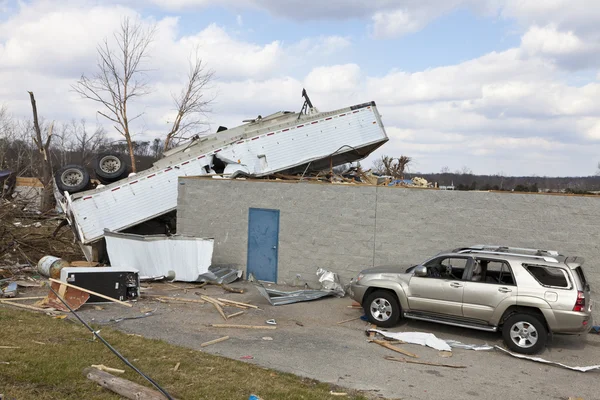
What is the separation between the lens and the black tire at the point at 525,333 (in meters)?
8.10

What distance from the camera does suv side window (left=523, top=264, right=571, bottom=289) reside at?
800 centimetres

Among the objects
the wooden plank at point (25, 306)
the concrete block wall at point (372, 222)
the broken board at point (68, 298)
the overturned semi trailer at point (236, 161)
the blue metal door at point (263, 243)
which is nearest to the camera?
the wooden plank at point (25, 306)

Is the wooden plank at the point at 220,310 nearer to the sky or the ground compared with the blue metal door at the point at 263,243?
nearer to the ground

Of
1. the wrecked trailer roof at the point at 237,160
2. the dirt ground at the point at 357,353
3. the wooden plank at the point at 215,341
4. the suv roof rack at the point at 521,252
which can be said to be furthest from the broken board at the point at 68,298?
the suv roof rack at the point at 521,252

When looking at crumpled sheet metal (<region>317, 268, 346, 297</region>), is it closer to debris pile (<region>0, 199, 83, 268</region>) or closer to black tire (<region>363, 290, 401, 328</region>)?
black tire (<region>363, 290, 401, 328</region>)

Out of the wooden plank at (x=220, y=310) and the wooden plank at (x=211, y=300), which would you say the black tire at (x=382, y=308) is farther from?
the wooden plank at (x=211, y=300)

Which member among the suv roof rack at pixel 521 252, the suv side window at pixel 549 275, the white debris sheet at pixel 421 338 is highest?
the suv roof rack at pixel 521 252

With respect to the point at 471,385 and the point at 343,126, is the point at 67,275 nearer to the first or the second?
the point at 471,385

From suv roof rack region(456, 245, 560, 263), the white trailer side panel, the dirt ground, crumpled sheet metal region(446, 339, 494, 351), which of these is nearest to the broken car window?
suv roof rack region(456, 245, 560, 263)

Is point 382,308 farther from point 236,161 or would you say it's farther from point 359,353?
point 236,161

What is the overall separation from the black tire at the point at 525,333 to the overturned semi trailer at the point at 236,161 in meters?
8.08

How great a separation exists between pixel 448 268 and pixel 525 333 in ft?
5.58

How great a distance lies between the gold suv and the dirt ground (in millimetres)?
446

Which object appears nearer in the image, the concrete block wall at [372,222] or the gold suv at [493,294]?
the gold suv at [493,294]
